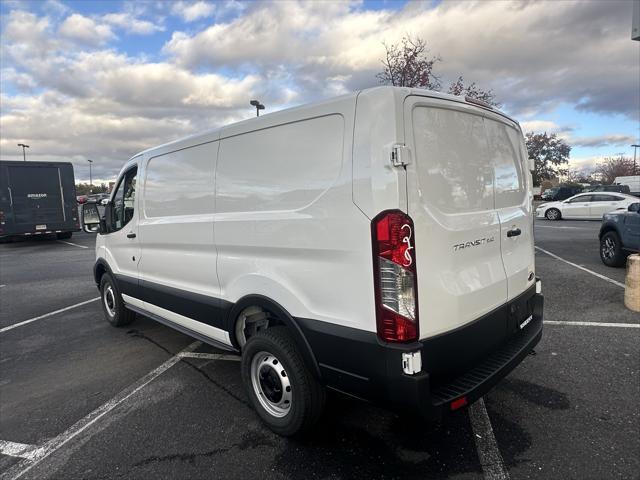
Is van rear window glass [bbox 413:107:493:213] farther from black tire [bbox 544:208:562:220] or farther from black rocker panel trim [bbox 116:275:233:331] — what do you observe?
black tire [bbox 544:208:562:220]

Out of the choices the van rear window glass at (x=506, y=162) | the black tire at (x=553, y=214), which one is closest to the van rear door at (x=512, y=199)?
the van rear window glass at (x=506, y=162)

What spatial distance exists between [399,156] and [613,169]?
277 ft

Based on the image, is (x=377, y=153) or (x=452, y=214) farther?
(x=452, y=214)

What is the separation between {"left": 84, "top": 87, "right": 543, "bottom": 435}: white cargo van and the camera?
7.44ft

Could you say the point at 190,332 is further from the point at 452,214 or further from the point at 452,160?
the point at 452,160

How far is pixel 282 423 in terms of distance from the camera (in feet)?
9.57

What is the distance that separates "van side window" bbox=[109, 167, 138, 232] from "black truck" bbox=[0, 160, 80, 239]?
13079 mm

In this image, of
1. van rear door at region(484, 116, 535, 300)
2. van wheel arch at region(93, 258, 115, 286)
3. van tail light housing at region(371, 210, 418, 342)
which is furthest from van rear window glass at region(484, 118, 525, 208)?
van wheel arch at region(93, 258, 115, 286)

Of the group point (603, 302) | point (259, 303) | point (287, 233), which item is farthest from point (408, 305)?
point (603, 302)

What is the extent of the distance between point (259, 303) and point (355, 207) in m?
1.11

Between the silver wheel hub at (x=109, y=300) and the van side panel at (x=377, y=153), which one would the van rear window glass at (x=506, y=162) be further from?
the silver wheel hub at (x=109, y=300)

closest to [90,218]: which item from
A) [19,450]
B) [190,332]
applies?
[190,332]

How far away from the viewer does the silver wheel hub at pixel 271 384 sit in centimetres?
294

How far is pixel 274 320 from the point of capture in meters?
3.36
